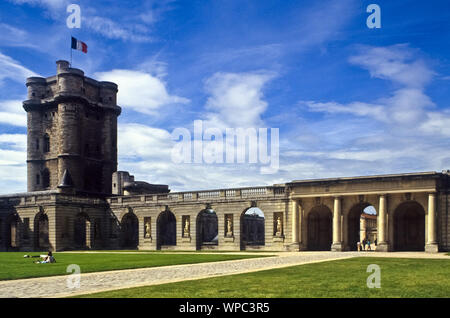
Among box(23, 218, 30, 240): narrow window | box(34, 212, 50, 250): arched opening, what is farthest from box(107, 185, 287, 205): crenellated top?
box(23, 218, 30, 240): narrow window

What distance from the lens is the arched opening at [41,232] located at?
61.5 meters

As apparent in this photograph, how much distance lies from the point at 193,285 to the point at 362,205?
115ft

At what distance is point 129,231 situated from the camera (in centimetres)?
7112

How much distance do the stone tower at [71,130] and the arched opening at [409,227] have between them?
46.1m

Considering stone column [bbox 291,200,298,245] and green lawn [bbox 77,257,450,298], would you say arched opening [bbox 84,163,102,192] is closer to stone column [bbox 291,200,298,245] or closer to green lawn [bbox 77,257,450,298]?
stone column [bbox 291,200,298,245]

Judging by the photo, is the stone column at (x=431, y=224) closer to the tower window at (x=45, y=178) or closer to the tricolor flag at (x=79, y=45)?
the tricolor flag at (x=79, y=45)

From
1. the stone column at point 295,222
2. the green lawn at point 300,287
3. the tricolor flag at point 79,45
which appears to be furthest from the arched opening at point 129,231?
the green lawn at point 300,287

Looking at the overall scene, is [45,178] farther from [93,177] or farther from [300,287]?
[300,287]

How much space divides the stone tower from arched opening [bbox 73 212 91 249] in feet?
19.2

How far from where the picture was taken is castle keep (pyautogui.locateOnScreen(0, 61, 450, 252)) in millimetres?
45156

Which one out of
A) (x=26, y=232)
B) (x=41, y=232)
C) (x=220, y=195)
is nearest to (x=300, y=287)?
(x=220, y=195)

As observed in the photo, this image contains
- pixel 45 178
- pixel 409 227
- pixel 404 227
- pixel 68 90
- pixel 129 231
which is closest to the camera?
pixel 409 227

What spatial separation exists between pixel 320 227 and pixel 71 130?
40.8 m
